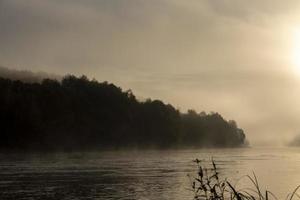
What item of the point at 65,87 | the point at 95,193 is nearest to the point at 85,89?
the point at 65,87

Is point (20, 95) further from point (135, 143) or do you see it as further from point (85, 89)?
point (135, 143)

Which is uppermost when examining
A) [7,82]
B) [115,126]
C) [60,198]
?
[7,82]

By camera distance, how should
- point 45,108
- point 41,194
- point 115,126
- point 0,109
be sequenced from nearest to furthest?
point 41,194 → point 0,109 → point 45,108 → point 115,126

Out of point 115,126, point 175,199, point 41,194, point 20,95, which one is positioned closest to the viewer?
point 175,199

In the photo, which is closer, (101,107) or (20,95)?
(20,95)

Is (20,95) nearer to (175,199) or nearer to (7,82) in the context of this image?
(7,82)

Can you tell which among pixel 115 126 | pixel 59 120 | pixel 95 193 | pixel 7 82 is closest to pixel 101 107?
pixel 115 126

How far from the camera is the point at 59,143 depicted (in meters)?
164

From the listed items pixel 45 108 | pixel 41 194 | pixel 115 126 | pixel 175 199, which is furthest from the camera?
pixel 115 126

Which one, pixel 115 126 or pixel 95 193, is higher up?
pixel 115 126

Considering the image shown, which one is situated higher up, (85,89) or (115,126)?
(85,89)

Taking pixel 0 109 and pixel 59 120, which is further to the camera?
pixel 59 120

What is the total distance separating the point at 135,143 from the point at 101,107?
18.9 meters

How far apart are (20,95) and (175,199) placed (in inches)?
4927
